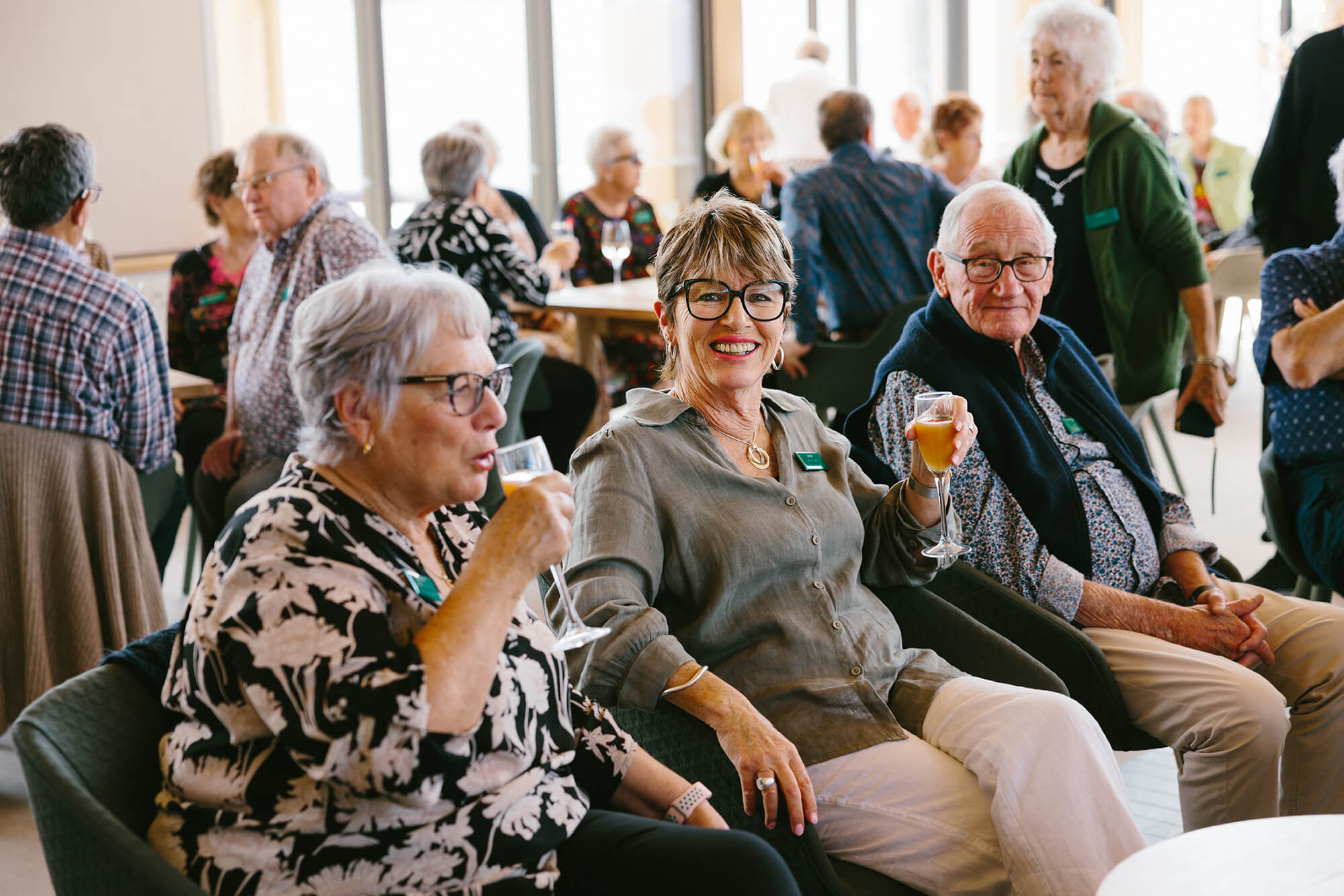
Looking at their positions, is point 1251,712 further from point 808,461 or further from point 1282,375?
point 1282,375

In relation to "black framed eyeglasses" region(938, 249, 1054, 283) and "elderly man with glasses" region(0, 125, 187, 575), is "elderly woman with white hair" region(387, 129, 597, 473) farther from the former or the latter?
"black framed eyeglasses" region(938, 249, 1054, 283)

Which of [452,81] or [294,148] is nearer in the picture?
[294,148]

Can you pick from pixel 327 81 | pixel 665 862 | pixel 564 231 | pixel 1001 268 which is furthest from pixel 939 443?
pixel 327 81

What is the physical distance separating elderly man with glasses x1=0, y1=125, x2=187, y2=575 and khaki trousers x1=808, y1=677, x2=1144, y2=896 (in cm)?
208

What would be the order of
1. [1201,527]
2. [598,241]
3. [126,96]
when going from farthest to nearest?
[598,241] < [126,96] < [1201,527]

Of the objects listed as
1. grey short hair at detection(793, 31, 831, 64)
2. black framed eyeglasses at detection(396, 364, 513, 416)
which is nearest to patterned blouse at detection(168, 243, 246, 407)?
black framed eyeglasses at detection(396, 364, 513, 416)

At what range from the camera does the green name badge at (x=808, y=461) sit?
2.01 metres

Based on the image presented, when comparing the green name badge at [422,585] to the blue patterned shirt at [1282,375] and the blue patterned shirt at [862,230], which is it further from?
the blue patterned shirt at [862,230]

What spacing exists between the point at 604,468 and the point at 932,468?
53cm

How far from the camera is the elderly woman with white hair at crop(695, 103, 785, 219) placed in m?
5.73

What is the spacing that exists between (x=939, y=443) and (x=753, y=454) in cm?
29

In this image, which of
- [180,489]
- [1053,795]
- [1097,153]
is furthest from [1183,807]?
[180,489]

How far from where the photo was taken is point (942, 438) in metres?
1.91

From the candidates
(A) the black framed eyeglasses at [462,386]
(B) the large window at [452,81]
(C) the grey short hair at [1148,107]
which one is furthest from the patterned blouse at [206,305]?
(C) the grey short hair at [1148,107]
